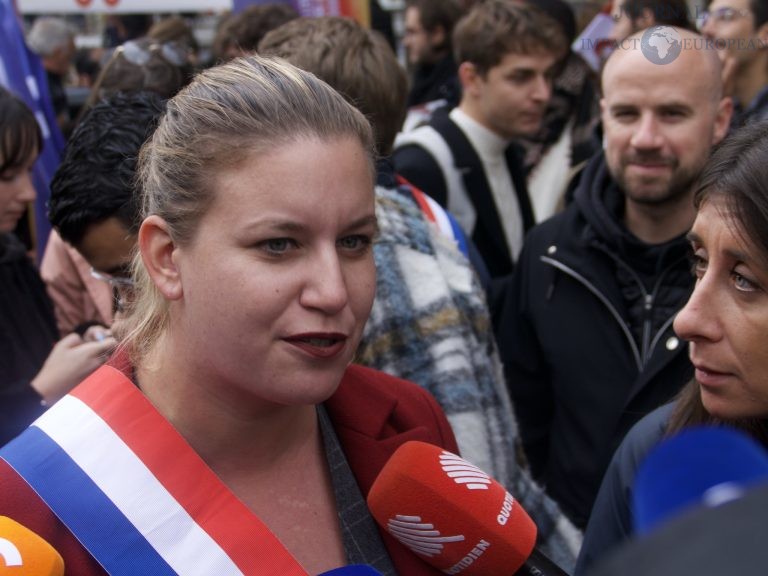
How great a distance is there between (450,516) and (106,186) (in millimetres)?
1218

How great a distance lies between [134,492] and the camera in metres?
1.51

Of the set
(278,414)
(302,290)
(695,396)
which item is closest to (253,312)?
(302,290)

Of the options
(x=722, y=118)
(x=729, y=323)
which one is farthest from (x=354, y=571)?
(x=722, y=118)

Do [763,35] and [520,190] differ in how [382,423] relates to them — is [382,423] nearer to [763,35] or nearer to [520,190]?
[520,190]

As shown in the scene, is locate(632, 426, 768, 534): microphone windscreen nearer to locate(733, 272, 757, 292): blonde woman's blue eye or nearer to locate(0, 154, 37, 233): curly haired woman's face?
locate(733, 272, 757, 292): blonde woman's blue eye

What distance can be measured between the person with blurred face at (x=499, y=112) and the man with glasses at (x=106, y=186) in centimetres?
160

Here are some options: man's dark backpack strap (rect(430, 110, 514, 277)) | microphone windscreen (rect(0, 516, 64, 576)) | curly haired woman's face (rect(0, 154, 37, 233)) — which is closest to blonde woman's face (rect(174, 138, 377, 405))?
microphone windscreen (rect(0, 516, 64, 576))

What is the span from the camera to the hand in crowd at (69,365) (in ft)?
8.35

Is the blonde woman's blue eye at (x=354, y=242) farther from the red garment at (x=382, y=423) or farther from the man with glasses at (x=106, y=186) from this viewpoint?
the man with glasses at (x=106, y=186)

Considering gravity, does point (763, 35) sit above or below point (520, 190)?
above

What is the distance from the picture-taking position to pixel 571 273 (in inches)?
111

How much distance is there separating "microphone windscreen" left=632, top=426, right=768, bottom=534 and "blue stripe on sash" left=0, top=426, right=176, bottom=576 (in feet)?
3.54

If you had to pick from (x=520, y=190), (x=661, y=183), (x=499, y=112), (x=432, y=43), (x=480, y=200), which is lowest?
(x=432, y=43)

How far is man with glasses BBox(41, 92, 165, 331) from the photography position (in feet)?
7.38
